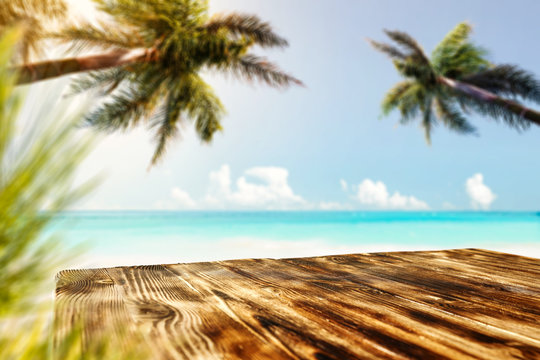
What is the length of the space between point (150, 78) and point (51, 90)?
24.5ft

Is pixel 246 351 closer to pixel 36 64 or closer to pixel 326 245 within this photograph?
pixel 36 64

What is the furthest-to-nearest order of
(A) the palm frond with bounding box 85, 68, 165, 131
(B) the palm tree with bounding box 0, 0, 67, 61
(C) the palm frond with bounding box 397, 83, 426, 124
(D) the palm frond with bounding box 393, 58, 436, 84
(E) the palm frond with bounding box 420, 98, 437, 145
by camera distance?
(E) the palm frond with bounding box 420, 98, 437, 145, (C) the palm frond with bounding box 397, 83, 426, 124, (D) the palm frond with bounding box 393, 58, 436, 84, (A) the palm frond with bounding box 85, 68, 165, 131, (B) the palm tree with bounding box 0, 0, 67, 61

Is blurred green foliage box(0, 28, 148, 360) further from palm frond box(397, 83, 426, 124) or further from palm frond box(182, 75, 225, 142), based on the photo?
palm frond box(397, 83, 426, 124)

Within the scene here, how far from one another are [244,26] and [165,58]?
150 centimetres

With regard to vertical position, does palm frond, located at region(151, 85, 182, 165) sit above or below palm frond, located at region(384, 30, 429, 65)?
below

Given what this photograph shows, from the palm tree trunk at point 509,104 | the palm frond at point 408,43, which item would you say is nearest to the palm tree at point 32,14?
the palm frond at point 408,43

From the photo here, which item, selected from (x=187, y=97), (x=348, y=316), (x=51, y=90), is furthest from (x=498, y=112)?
(x=51, y=90)

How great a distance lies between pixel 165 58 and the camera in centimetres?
665

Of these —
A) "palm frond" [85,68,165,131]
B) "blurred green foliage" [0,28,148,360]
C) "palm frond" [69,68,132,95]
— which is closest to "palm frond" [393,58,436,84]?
"palm frond" [85,68,165,131]

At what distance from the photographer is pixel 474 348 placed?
0.75 meters

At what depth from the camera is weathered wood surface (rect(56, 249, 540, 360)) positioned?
74 centimetres

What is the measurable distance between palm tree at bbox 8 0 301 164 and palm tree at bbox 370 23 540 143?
15.5 feet

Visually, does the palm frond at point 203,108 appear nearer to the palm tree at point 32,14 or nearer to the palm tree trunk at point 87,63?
the palm tree trunk at point 87,63

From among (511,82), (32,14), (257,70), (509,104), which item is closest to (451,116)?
(511,82)
